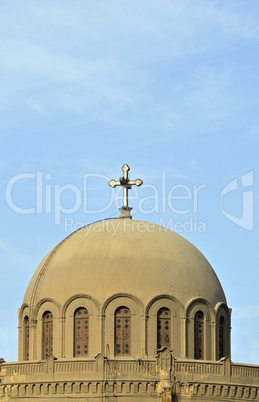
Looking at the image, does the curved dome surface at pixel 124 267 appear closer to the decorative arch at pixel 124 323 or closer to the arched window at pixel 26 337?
the decorative arch at pixel 124 323

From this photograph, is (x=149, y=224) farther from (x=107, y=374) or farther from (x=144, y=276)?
(x=107, y=374)

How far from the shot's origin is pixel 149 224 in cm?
8594

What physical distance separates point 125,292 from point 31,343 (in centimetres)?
537

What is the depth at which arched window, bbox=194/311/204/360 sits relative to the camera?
82562mm

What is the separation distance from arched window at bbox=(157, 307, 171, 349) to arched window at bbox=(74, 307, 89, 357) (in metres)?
3.34

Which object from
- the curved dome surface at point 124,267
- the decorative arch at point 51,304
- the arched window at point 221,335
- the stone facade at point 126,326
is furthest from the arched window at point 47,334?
the arched window at point 221,335

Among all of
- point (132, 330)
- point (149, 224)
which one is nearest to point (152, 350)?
point (132, 330)

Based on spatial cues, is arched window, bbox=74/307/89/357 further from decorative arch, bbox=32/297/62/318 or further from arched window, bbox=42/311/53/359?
arched window, bbox=42/311/53/359

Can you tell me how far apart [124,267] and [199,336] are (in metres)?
4.83

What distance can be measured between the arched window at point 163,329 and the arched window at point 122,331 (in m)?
1.41

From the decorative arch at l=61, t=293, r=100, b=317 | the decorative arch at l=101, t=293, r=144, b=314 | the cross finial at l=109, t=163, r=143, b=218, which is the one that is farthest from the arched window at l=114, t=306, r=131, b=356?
the cross finial at l=109, t=163, r=143, b=218

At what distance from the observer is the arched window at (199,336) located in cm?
8256

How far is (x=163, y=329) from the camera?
82000 mm

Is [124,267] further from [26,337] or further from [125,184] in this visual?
[26,337]
